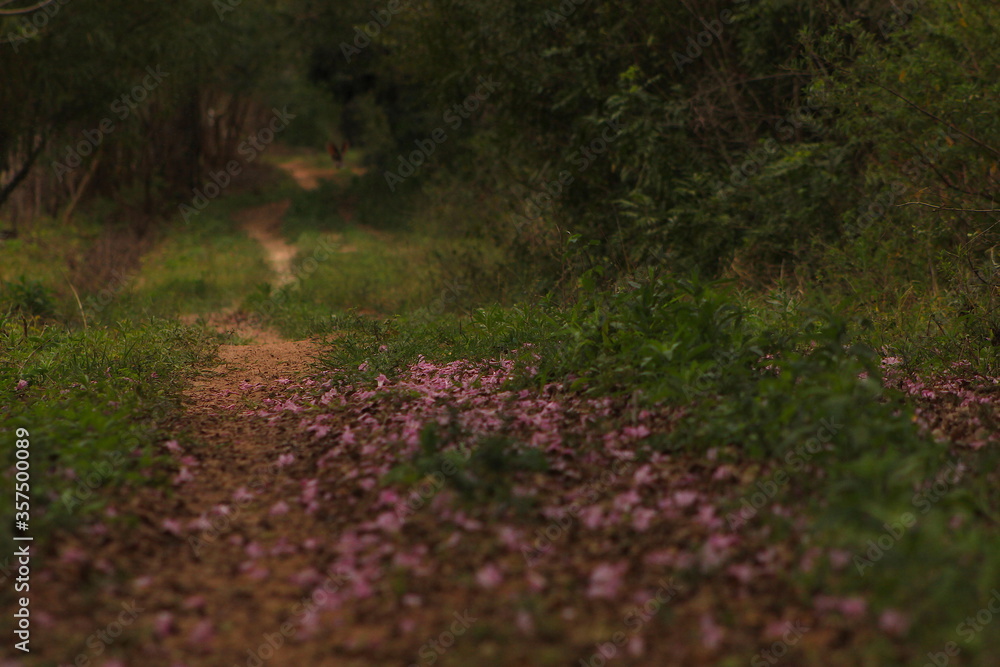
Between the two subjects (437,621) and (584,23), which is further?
(584,23)

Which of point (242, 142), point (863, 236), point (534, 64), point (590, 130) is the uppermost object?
point (534, 64)

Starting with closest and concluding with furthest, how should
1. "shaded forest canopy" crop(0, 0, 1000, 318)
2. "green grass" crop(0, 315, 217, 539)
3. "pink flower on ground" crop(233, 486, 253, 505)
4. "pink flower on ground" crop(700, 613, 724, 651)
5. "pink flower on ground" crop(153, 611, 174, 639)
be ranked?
"pink flower on ground" crop(700, 613, 724, 651) < "pink flower on ground" crop(153, 611, 174, 639) < "green grass" crop(0, 315, 217, 539) < "pink flower on ground" crop(233, 486, 253, 505) < "shaded forest canopy" crop(0, 0, 1000, 318)

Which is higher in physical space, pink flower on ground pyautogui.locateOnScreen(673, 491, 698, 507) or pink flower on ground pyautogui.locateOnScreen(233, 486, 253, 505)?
pink flower on ground pyautogui.locateOnScreen(673, 491, 698, 507)

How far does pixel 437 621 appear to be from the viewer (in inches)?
126

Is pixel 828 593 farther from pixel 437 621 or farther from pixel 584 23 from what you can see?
pixel 584 23

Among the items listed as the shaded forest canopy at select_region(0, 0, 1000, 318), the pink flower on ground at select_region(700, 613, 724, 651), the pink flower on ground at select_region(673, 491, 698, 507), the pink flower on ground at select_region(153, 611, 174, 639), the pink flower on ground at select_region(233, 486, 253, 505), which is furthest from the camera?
the shaded forest canopy at select_region(0, 0, 1000, 318)

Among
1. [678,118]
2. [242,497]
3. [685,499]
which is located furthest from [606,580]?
[678,118]

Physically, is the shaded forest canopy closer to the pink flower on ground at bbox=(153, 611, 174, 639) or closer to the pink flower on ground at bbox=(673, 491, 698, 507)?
the pink flower on ground at bbox=(673, 491, 698, 507)

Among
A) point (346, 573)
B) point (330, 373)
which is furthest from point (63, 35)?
point (346, 573)

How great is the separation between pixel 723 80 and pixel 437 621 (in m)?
8.83

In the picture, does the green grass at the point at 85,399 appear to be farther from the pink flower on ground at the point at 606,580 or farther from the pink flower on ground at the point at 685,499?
the pink flower on ground at the point at 685,499

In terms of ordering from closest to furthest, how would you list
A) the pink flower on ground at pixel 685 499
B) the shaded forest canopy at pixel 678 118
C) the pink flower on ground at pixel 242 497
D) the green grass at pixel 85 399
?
the pink flower on ground at pixel 685 499 < the green grass at pixel 85 399 < the pink flower on ground at pixel 242 497 < the shaded forest canopy at pixel 678 118

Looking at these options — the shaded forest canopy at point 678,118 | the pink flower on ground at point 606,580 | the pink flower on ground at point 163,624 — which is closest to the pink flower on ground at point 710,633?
the pink flower on ground at point 606,580

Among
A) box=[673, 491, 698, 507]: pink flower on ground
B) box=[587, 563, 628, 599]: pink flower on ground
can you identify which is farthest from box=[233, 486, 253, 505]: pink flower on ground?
box=[673, 491, 698, 507]: pink flower on ground
